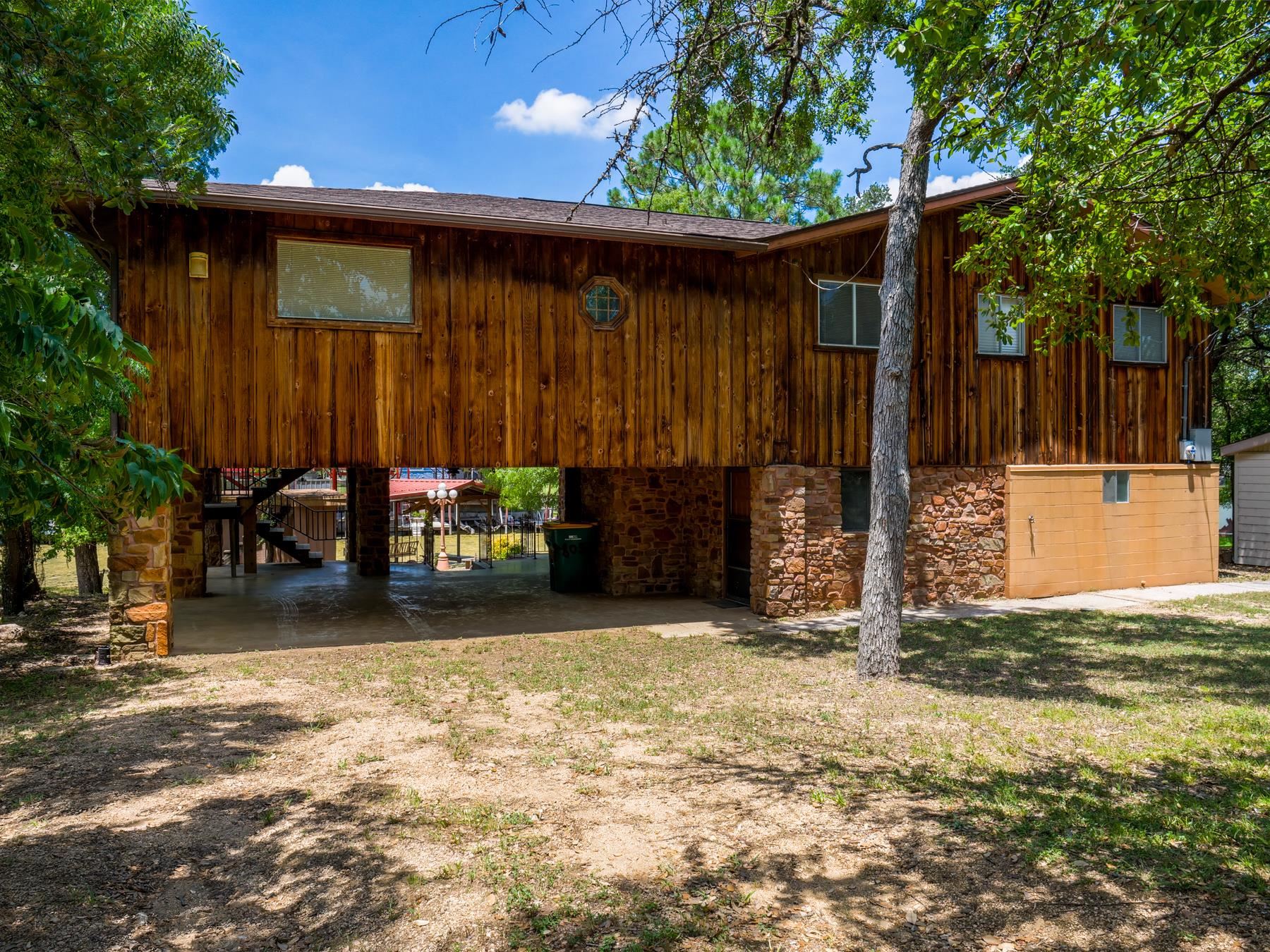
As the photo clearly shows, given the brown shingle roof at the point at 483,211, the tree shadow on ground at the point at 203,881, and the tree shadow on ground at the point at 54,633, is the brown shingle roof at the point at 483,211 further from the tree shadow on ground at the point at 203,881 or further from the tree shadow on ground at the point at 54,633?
the tree shadow on ground at the point at 203,881

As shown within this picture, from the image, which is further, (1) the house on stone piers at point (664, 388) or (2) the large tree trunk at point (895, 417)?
(1) the house on stone piers at point (664, 388)

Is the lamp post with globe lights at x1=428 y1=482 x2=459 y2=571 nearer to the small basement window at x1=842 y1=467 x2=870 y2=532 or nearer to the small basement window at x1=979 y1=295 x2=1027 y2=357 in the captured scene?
the small basement window at x1=842 y1=467 x2=870 y2=532

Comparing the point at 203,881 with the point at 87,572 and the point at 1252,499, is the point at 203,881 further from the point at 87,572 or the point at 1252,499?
the point at 1252,499

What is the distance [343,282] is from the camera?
30.3ft

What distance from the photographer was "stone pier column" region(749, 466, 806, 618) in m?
11.0

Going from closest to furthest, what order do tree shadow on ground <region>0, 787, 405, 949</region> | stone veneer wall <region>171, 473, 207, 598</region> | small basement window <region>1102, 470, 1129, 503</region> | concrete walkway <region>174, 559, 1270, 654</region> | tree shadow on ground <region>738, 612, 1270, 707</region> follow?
tree shadow on ground <region>0, 787, 405, 949</region>
tree shadow on ground <region>738, 612, 1270, 707</region>
concrete walkway <region>174, 559, 1270, 654</region>
small basement window <region>1102, 470, 1129, 503</region>
stone veneer wall <region>171, 473, 207, 598</region>

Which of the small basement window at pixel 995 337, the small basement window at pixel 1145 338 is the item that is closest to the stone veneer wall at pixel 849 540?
the small basement window at pixel 995 337

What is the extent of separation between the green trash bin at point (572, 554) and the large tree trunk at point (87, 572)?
741 cm

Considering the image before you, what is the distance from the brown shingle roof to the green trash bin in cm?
511

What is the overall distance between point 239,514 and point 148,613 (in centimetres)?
828

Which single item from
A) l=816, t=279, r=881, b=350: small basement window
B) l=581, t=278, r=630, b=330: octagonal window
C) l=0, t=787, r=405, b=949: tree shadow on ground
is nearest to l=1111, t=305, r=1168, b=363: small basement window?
l=816, t=279, r=881, b=350: small basement window

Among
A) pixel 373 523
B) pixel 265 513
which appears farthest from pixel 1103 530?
pixel 265 513

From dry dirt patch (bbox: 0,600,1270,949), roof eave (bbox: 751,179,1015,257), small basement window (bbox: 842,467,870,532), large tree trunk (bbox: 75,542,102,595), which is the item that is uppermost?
roof eave (bbox: 751,179,1015,257)

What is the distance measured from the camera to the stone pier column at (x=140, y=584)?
8484 mm
